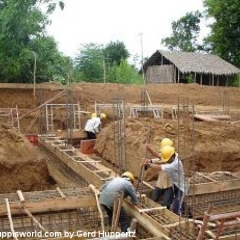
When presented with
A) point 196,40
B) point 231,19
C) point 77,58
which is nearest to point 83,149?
point 77,58

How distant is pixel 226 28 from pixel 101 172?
19.8 meters

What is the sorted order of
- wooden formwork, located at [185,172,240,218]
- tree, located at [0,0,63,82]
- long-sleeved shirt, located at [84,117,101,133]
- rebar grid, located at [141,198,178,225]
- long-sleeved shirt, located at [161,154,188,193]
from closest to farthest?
rebar grid, located at [141,198,178,225]
long-sleeved shirt, located at [161,154,188,193]
wooden formwork, located at [185,172,240,218]
long-sleeved shirt, located at [84,117,101,133]
tree, located at [0,0,63,82]

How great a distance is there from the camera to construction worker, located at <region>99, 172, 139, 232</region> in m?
5.40

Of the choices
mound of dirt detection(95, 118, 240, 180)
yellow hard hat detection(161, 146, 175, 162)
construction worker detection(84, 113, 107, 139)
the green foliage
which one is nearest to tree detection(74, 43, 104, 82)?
the green foliage

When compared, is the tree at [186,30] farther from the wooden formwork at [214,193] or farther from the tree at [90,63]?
the wooden formwork at [214,193]

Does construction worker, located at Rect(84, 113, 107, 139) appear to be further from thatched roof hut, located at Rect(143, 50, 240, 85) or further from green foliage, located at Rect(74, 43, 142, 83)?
thatched roof hut, located at Rect(143, 50, 240, 85)

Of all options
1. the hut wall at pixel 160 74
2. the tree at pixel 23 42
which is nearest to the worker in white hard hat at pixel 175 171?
the tree at pixel 23 42

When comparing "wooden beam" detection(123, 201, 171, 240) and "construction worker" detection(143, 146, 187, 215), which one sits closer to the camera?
"wooden beam" detection(123, 201, 171, 240)

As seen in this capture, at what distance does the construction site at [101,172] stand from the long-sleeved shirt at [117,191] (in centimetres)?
13

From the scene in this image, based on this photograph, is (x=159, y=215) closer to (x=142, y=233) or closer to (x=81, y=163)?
(x=142, y=233)

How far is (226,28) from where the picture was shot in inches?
977

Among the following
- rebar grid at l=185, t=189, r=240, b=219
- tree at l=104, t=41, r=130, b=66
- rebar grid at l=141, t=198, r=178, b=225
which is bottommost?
rebar grid at l=185, t=189, r=240, b=219

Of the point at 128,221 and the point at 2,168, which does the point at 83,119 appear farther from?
the point at 128,221

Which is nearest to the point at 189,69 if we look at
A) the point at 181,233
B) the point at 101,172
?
the point at 101,172
